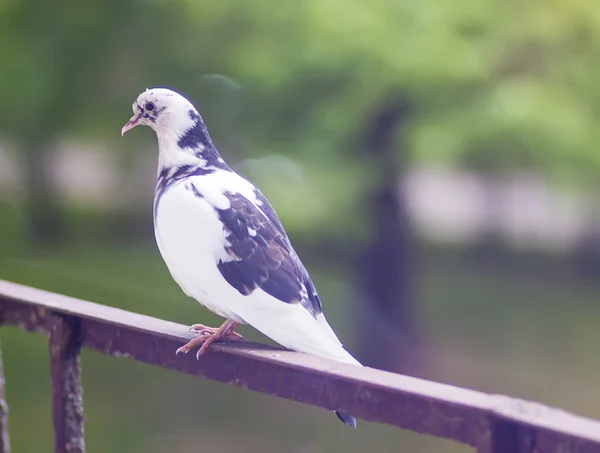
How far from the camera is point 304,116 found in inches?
90.2

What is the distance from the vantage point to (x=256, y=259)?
0.75 meters

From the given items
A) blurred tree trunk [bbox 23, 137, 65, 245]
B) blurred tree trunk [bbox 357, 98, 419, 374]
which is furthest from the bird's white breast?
blurred tree trunk [bbox 23, 137, 65, 245]

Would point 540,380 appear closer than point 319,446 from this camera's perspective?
No

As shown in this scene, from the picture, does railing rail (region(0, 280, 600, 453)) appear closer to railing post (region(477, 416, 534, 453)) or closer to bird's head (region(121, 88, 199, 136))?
railing post (region(477, 416, 534, 453))

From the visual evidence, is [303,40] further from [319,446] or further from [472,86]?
[319,446]

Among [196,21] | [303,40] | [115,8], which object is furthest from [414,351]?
[115,8]

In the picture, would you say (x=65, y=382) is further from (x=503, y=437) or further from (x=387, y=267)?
(x=387, y=267)

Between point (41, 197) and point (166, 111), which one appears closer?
point (166, 111)

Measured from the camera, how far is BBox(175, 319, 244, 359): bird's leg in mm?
713

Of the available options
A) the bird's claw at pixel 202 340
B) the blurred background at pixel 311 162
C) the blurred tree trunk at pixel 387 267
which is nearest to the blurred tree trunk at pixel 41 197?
the blurred background at pixel 311 162

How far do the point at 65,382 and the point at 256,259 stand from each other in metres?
0.23

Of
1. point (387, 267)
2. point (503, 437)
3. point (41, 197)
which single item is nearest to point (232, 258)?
point (503, 437)

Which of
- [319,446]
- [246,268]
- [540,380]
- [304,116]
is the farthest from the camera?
[540,380]

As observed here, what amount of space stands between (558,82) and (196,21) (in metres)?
1.04
